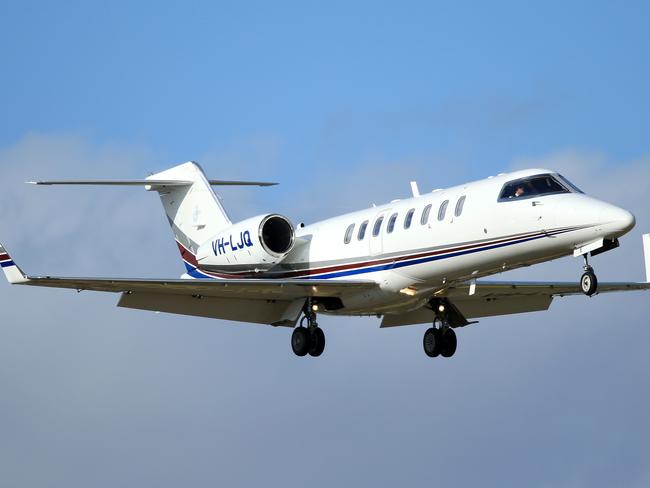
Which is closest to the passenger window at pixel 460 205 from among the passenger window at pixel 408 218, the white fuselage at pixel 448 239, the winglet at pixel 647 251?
the white fuselage at pixel 448 239

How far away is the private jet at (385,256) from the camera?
21.9 metres

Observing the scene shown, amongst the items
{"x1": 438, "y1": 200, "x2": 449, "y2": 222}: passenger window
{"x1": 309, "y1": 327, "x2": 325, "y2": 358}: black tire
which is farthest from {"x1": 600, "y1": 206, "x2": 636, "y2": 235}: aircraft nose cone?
{"x1": 309, "y1": 327, "x2": 325, "y2": 358}: black tire

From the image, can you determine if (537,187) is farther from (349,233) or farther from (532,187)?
(349,233)

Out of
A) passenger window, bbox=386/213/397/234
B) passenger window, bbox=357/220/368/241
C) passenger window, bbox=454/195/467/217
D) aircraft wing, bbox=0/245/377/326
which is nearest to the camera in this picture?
passenger window, bbox=454/195/467/217

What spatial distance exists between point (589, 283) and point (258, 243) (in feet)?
22.8

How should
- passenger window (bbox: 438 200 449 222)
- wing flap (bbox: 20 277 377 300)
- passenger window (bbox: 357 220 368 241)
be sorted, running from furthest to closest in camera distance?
passenger window (bbox: 357 220 368 241) < wing flap (bbox: 20 277 377 300) < passenger window (bbox: 438 200 449 222)

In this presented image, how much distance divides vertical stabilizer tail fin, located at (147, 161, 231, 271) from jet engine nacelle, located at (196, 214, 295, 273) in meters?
1.88

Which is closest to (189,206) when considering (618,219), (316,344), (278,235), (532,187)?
(278,235)

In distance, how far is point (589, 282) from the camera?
21.2 m

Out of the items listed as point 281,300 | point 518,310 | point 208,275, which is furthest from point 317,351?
point 518,310

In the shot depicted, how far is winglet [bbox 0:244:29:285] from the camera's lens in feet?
71.7

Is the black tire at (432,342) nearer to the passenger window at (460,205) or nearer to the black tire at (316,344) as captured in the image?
the black tire at (316,344)

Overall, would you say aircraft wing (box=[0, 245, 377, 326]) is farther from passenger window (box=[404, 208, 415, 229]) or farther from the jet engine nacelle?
passenger window (box=[404, 208, 415, 229])

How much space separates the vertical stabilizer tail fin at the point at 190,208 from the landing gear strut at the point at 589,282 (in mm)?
8967
